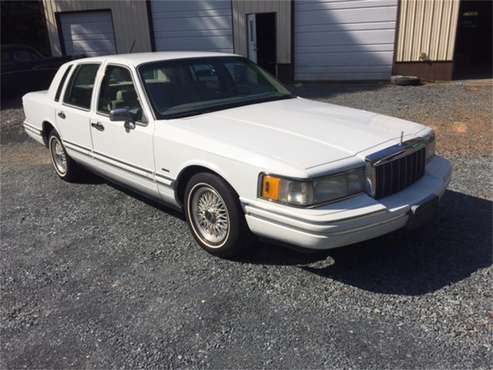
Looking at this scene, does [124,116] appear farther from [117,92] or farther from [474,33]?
[474,33]

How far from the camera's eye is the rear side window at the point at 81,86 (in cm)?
489

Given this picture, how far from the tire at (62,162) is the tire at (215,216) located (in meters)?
2.53

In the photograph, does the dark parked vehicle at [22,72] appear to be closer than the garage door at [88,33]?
Yes

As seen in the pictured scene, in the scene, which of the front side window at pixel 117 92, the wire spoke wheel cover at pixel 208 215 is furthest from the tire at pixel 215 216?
the front side window at pixel 117 92

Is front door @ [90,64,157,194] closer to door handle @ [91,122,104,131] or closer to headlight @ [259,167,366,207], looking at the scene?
door handle @ [91,122,104,131]

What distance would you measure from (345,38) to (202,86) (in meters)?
9.26

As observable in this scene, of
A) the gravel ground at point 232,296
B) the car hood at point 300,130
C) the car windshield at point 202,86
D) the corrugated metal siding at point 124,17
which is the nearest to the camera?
the gravel ground at point 232,296

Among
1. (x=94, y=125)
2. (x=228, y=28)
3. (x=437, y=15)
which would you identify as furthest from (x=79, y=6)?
(x=94, y=125)

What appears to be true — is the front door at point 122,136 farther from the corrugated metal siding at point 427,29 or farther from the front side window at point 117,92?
the corrugated metal siding at point 427,29

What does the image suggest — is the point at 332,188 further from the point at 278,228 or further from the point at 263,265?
the point at 263,265

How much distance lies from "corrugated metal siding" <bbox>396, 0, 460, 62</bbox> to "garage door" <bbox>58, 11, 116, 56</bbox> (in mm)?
9678

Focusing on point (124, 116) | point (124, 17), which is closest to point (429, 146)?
point (124, 116)

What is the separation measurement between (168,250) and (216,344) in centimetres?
136

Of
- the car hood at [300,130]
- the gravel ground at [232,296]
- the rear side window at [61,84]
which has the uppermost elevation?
the rear side window at [61,84]
